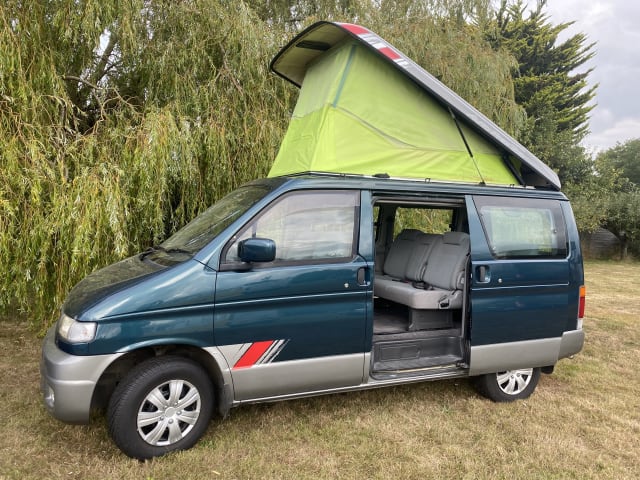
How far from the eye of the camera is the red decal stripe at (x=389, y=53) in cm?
413

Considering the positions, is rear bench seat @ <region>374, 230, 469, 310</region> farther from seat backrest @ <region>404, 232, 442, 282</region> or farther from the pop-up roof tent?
the pop-up roof tent

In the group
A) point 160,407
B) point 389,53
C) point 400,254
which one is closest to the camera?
point 160,407

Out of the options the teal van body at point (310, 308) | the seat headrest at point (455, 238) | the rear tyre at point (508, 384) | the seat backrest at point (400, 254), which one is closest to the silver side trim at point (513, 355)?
the teal van body at point (310, 308)

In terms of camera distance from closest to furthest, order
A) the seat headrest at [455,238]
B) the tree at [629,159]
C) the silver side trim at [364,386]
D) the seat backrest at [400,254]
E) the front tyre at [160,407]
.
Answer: the front tyre at [160,407] < the silver side trim at [364,386] < the seat headrest at [455,238] < the seat backrest at [400,254] < the tree at [629,159]

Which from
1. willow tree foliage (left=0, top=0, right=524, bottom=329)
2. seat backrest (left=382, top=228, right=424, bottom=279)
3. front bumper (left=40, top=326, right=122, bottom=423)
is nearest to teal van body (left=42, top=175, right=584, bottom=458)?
front bumper (left=40, top=326, right=122, bottom=423)

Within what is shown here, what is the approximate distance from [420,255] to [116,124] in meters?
4.08

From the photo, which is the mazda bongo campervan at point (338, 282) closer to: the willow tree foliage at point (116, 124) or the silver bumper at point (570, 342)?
the silver bumper at point (570, 342)

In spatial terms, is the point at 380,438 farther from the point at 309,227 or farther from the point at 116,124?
the point at 116,124

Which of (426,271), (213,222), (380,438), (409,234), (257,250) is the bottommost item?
(380,438)

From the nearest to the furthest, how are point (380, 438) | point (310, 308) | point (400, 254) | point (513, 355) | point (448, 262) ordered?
point (310, 308)
point (380, 438)
point (513, 355)
point (448, 262)
point (400, 254)

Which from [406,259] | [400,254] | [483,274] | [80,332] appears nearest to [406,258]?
A: [406,259]

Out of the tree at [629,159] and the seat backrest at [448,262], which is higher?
the tree at [629,159]

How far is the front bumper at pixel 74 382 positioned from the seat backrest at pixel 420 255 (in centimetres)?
308

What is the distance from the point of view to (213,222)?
3.88 meters
